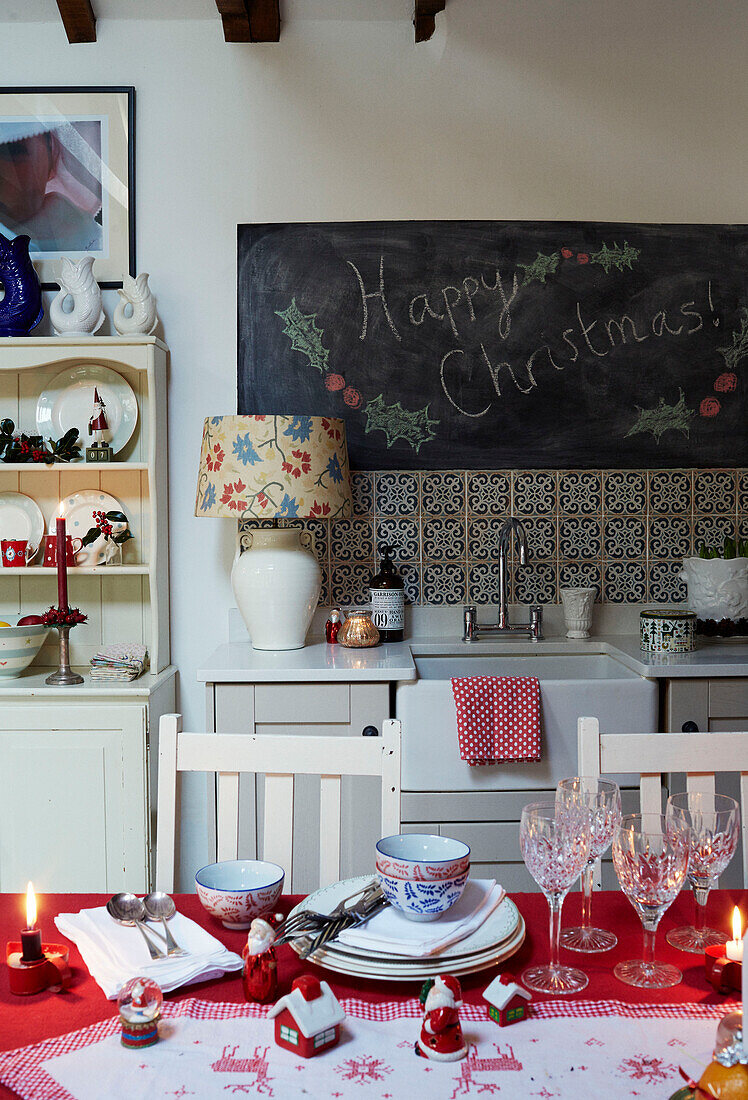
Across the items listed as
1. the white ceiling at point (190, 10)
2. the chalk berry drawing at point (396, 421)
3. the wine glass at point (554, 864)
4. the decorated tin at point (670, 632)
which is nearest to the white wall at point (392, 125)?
the white ceiling at point (190, 10)

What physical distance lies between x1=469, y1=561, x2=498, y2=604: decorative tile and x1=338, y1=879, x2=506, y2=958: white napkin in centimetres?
174

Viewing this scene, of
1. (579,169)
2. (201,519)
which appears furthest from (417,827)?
(579,169)

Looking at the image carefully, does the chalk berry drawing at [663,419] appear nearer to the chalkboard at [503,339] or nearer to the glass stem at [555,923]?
the chalkboard at [503,339]

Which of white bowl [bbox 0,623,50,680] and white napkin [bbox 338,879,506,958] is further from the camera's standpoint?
white bowl [bbox 0,623,50,680]

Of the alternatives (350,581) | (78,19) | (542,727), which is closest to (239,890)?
(542,727)

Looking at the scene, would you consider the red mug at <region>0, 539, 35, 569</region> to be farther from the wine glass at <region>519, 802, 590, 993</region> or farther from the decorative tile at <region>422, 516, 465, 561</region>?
the wine glass at <region>519, 802, 590, 993</region>

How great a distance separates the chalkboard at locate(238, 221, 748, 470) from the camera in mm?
2855

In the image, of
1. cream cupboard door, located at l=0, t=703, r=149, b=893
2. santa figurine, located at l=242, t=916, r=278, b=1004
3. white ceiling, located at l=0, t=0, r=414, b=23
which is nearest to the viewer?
santa figurine, located at l=242, t=916, r=278, b=1004

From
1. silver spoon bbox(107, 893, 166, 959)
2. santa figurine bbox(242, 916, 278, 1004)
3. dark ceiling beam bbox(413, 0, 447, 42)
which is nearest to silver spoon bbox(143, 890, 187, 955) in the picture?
silver spoon bbox(107, 893, 166, 959)

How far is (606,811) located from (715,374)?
211cm

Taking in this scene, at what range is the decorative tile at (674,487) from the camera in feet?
9.51

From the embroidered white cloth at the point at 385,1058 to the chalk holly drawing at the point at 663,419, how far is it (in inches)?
84.0

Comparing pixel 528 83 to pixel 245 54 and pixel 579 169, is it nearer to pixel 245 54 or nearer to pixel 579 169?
pixel 579 169

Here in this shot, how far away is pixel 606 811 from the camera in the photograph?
112 cm
